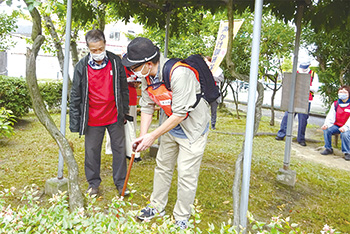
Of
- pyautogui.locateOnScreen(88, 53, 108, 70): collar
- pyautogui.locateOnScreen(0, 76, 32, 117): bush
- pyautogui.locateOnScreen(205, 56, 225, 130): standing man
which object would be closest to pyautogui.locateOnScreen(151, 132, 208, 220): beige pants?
pyautogui.locateOnScreen(88, 53, 108, 70): collar

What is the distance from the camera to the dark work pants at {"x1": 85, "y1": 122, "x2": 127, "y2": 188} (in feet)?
11.7

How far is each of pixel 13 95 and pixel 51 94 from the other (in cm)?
256

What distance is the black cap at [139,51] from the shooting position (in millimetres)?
2504

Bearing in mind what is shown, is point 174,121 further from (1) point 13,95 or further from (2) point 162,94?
(1) point 13,95

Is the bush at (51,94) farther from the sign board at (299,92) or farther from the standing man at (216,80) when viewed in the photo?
the sign board at (299,92)

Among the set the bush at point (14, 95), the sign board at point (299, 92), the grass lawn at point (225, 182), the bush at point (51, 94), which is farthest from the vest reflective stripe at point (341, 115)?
the bush at point (51, 94)

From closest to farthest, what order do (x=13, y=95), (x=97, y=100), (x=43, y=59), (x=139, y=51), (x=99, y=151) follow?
(x=139, y=51), (x=97, y=100), (x=99, y=151), (x=13, y=95), (x=43, y=59)

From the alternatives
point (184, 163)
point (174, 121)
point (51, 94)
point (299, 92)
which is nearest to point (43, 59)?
point (51, 94)

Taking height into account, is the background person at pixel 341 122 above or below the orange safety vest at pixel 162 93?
below

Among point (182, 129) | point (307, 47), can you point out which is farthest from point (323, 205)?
point (307, 47)

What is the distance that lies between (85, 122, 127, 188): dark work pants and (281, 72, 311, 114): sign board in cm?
233

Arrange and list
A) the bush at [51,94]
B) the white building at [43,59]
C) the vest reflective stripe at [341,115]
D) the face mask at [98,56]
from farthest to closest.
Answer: the white building at [43,59]
the bush at [51,94]
the vest reflective stripe at [341,115]
the face mask at [98,56]

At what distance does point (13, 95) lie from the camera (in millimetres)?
7289

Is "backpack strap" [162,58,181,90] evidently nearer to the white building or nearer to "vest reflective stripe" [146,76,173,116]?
"vest reflective stripe" [146,76,173,116]
